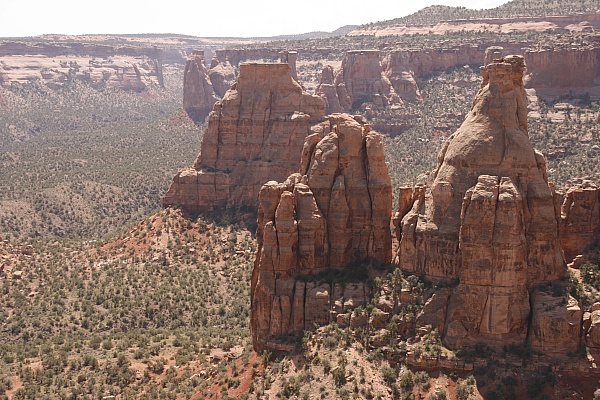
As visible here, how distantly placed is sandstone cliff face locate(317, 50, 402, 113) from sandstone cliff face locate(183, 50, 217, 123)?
46012 millimetres

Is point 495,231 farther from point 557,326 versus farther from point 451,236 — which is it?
point 557,326

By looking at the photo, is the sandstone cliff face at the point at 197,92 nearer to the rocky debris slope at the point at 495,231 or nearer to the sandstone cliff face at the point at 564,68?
the sandstone cliff face at the point at 564,68

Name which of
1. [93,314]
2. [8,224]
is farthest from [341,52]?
[93,314]

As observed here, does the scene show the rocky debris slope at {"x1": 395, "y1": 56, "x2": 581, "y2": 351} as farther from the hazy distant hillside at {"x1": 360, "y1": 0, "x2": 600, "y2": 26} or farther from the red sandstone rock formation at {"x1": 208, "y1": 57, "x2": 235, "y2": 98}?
the red sandstone rock formation at {"x1": 208, "y1": 57, "x2": 235, "y2": 98}

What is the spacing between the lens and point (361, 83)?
5920 inches

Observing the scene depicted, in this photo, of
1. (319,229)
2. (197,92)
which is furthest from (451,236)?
(197,92)

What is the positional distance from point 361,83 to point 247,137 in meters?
60.8

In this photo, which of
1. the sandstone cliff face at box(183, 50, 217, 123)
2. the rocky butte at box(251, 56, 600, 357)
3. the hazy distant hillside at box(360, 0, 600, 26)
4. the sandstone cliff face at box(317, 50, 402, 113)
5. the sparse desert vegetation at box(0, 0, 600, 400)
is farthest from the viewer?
the sandstone cliff face at box(183, 50, 217, 123)

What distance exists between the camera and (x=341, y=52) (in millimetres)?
191625

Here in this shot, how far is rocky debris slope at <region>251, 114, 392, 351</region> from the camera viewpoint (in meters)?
52.0

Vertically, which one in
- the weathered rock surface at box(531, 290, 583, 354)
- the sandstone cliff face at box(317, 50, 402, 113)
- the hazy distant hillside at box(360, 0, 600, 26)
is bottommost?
the sandstone cliff face at box(317, 50, 402, 113)

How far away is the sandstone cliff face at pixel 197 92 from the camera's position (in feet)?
631

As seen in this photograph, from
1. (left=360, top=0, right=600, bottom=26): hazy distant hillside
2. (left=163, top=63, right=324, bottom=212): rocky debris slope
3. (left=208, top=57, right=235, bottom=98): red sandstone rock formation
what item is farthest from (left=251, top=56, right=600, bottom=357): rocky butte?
(left=208, top=57, right=235, bottom=98): red sandstone rock formation

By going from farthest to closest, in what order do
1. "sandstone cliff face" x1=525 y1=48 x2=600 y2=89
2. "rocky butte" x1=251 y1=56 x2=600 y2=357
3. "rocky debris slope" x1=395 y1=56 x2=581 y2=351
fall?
"sandstone cliff face" x1=525 y1=48 x2=600 y2=89 → "rocky butte" x1=251 y1=56 x2=600 y2=357 → "rocky debris slope" x1=395 y1=56 x2=581 y2=351
